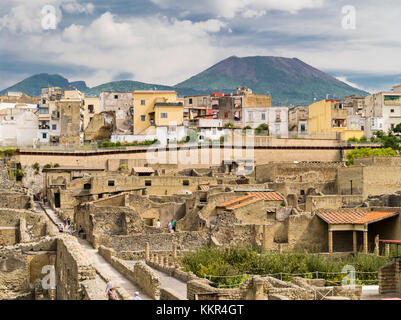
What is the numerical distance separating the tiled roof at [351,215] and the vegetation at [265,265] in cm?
438

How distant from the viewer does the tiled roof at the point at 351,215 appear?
122ft

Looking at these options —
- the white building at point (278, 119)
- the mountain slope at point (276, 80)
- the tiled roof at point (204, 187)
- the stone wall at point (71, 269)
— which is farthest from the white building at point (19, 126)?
the mountain slope at point (276, 80)

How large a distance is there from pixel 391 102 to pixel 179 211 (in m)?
48.8

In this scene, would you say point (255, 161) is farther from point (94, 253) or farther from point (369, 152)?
point (94, 253)

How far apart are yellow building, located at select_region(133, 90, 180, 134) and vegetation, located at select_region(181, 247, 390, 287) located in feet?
140

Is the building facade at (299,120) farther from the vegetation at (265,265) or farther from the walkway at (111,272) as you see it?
the vegetation at (265,265)

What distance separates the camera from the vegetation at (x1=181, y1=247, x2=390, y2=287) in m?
28.1

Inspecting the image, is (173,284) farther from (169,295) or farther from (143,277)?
(169,295)

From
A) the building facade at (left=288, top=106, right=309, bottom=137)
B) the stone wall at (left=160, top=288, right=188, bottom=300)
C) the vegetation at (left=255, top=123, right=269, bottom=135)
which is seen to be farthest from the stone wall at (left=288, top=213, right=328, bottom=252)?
the building facade at (left=288, top=106, right=309, bottom=137)

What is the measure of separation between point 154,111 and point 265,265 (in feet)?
154


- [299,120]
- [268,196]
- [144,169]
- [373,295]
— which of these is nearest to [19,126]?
[144,169]

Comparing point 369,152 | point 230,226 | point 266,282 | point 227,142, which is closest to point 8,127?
point 227,142

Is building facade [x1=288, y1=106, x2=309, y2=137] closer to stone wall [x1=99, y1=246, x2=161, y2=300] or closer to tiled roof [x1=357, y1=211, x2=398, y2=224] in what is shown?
tiled roof [x1=357, y1=211, x2=398, y2=224]

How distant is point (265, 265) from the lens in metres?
30.4
